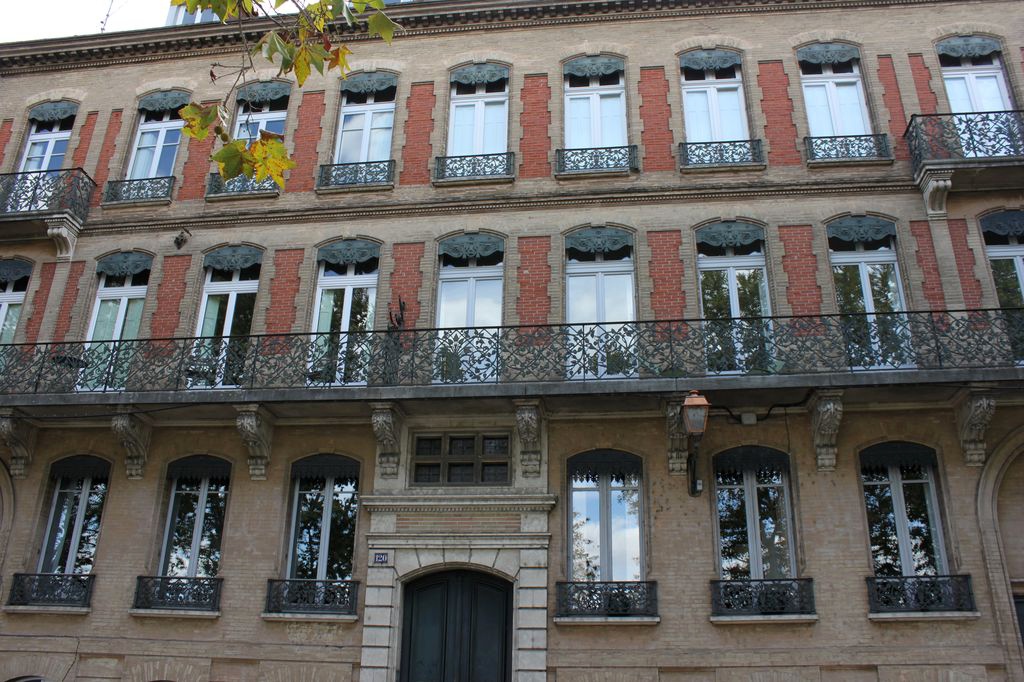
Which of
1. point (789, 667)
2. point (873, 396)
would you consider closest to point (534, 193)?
point (873, 396)

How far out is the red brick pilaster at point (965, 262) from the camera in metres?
11.8

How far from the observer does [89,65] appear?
634 inches

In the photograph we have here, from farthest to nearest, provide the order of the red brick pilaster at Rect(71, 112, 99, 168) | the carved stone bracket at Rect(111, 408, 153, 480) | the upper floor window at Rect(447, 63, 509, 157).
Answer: the red brick pilaster at Rect(71, 112, 99, 168)
the upper floor window at Rect(447, 63, 509, 157)
the carved stone bracket at Rect(111, 408, 153, 480)

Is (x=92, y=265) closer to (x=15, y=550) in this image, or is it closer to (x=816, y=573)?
(x=15, y=550)

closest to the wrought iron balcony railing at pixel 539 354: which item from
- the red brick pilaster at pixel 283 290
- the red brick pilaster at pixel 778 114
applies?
the red brick pilaster at pixel 283 290

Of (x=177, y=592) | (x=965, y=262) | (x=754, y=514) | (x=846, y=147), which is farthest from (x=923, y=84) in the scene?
(x=177, y=592)

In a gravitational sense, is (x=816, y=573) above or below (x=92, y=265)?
below

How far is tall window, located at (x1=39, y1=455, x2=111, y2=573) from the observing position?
473 inches

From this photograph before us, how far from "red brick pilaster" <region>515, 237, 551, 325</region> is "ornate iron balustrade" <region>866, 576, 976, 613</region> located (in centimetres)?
591

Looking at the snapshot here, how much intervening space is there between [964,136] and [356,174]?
1018cm

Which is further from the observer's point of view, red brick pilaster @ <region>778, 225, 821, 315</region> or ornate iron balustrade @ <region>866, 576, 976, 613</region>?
red brick pilaster @ <region>778, 225, 821, 315</region>

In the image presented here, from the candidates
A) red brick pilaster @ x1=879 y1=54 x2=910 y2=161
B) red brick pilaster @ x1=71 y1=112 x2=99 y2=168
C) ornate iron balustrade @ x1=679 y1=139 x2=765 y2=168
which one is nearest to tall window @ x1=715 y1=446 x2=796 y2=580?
ornate iron balustrade @ x1=679 y1=139 x2=765 y2=168

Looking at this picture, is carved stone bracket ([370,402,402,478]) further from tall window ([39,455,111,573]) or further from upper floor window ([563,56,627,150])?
upper floor window ([563,56,627,150])

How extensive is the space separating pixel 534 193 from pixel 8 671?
10.7m
